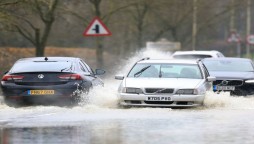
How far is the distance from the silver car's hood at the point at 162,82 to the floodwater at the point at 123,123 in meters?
0.55

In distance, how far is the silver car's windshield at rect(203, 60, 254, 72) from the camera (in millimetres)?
25594

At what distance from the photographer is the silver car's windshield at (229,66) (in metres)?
25.6

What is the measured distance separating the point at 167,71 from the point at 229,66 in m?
5.26

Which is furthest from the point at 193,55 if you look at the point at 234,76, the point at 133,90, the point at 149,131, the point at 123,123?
the point at 149,131

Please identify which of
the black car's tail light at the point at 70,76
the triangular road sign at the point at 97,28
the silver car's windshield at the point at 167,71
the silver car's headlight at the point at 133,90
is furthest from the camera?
Answer: the triangular road sign at the point at 97,28

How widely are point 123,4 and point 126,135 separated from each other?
31033 millimetres

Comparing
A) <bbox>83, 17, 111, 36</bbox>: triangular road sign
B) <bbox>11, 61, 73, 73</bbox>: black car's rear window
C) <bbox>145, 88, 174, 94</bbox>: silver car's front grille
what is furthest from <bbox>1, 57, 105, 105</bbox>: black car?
<bbox>83, 17, 111, 36</bbox>: triangular road sign

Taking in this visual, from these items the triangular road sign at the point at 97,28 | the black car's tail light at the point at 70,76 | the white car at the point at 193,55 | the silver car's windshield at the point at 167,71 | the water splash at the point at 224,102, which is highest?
the triangular road sign at the point at 97,28

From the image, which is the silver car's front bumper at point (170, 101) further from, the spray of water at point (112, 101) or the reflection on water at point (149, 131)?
the reflection on water at point (149, 131)

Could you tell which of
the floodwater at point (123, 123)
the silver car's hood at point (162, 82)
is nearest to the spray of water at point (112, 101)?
the floodwater at point (123, 123)

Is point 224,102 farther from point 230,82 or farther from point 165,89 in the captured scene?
point 230,82

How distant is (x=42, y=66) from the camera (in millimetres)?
20594

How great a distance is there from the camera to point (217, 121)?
645 inches

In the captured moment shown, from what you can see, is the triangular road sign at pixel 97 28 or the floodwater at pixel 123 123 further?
the triangular road sign at pixel 97 28
